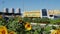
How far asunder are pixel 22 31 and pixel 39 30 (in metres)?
0.16

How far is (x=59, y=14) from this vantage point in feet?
223

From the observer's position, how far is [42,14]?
62094 mm

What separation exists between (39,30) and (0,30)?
1.74 ft

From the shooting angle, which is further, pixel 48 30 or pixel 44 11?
pixel 44 11

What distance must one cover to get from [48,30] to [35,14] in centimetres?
6744

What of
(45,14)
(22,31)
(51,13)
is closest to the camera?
(22,31)

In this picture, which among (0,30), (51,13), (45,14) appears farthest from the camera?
(51,13)

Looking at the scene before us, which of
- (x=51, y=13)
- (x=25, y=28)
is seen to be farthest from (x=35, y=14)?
(x=25, y=28)

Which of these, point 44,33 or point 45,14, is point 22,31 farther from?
point 45,14

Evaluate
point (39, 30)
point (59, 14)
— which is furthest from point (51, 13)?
point (39, 30)

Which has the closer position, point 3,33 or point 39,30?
point 3,33

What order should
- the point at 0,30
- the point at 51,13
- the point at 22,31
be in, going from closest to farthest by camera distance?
the point at 0,30 < the point at 22,31 < the point at 51,13

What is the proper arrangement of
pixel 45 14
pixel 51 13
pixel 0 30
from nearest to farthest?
pixel 0 30 → pixel 45 14 → pixel 51 13

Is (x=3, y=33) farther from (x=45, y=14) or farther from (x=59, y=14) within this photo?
(x=59, y=14)
